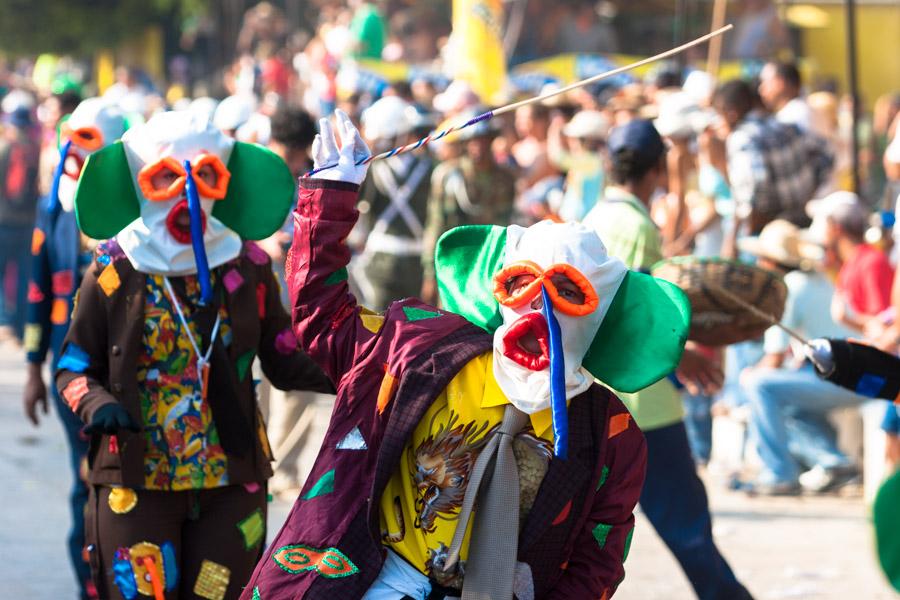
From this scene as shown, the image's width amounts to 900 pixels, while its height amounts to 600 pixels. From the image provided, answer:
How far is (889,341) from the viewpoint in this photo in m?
7.24

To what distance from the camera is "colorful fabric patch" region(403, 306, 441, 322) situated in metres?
3.83

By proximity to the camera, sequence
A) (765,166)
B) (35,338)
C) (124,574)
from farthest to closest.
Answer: (765,166), (35,338), (124,574)

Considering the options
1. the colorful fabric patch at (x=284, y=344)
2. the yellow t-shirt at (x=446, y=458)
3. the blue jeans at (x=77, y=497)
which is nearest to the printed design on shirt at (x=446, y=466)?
the yellow t-shirt at (x=446, y=458)

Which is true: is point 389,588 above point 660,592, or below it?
above

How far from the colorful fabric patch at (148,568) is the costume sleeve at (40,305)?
1690mm

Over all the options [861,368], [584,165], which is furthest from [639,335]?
[584,165]

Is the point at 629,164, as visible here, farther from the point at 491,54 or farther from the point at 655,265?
the point at 491,54

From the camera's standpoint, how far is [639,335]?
378cm

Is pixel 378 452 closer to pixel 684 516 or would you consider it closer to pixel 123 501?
pixel 123 501

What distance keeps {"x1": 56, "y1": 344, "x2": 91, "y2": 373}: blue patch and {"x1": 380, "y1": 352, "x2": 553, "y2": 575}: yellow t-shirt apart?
1.44 m

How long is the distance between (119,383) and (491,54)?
32.9 feet

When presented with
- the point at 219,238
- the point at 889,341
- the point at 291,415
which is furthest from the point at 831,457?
the point at 219,238

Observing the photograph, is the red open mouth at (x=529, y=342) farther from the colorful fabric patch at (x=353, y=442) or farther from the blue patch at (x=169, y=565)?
the blue patch at (x=169, y=565)

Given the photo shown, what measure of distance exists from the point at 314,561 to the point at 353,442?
0.29 m
